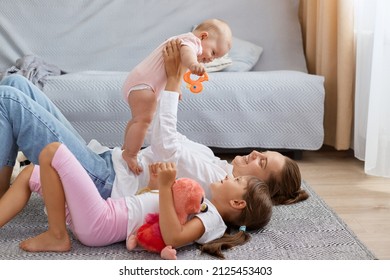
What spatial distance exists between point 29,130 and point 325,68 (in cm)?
182

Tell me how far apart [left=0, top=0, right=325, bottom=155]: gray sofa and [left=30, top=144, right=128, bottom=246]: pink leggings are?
1.17 meters

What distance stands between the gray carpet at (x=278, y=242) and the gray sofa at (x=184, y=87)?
0.83m

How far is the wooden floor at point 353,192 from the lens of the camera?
2.08 meters

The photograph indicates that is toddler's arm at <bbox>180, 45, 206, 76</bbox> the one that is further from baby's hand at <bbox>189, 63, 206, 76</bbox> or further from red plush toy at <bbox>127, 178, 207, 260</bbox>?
red plush toy at <bbox>127, 178, 207, 260</bbox>

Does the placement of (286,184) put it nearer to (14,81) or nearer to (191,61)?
(191,61)

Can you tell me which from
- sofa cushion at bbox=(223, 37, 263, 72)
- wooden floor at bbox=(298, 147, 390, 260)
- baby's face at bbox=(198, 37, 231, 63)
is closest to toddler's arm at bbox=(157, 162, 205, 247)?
baby's face at bbox=(198, 37, 231, 63)

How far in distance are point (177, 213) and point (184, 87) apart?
129 cm

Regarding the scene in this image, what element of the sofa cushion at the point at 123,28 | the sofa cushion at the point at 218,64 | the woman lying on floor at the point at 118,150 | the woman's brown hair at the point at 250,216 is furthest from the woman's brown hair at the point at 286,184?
the sofa cushion at the point at 123,28

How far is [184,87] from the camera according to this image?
2.95 metres

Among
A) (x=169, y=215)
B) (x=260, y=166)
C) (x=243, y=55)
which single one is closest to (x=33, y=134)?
(x=169, y=215)

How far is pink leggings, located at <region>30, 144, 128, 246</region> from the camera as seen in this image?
171cm

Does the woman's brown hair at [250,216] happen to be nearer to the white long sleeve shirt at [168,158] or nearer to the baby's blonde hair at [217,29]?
the white long sleeve shirt at [168,158]

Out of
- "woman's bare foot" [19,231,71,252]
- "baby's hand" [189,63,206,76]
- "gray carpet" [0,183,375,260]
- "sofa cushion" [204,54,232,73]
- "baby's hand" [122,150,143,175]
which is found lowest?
"gray carpet" [0,183,375,260]
